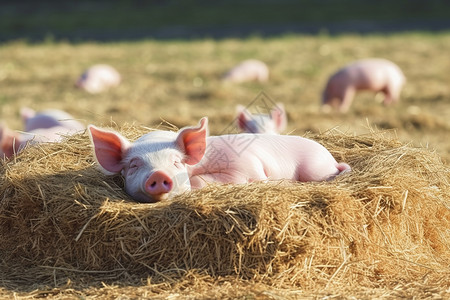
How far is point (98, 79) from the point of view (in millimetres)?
13102

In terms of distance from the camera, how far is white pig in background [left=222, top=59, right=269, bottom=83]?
44.5ft

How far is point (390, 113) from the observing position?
10.5 meters

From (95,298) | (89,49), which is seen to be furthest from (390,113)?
(89,49)

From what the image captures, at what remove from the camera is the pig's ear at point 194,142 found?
→ 174 inches

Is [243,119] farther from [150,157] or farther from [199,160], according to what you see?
[150,157]

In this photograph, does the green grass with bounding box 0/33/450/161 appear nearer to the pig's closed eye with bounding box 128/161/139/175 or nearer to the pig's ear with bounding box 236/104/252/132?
the pig's ear with bounding box 236/104/252/132

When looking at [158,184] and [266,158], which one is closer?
[158,184]

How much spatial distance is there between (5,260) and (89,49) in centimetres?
1310

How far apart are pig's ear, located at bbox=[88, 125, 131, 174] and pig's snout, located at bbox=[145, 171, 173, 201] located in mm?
371

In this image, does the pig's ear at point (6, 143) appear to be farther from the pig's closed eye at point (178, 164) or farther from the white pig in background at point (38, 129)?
the pig's closed eye at point (178, 164)

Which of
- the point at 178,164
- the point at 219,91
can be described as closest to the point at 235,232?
the point at 178,164

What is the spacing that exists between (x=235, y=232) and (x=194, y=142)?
717mm

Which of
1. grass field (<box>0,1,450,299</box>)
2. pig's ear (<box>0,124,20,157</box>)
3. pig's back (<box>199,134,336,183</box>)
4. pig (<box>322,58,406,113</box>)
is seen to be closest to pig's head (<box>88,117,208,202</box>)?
pig's back (<box>199,134,336,183</box>)

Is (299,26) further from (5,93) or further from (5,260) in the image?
(5,260)
